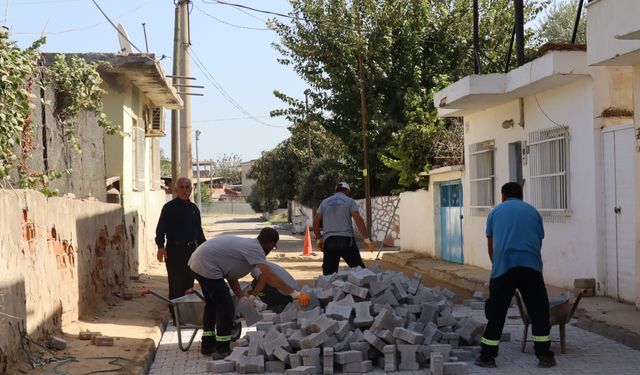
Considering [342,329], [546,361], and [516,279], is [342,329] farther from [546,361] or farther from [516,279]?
[546,361]

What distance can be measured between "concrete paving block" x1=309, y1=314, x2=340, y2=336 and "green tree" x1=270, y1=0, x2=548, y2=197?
24.1 metres

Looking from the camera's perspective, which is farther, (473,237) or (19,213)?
(473,237)

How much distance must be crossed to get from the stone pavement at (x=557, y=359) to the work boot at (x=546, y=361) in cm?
6

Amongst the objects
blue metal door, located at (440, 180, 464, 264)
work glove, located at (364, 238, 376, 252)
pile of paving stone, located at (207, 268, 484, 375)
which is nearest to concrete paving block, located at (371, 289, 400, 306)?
pile of paving stone, located at (207, 268, 484, 375)

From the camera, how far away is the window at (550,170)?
655 inches

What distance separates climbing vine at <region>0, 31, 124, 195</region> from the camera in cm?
1101

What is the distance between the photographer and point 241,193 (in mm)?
144875

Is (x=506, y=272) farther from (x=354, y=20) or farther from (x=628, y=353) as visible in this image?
(x=354, y=20)

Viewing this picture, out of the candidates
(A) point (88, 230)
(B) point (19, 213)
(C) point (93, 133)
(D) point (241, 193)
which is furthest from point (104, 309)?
(D) point (241, 193)

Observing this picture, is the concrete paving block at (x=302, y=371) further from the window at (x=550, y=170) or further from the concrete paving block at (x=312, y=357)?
the window at (x=550, y=170)

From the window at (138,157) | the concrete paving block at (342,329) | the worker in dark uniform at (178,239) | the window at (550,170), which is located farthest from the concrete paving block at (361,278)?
the window at (138,157)

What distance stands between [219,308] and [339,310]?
4.08 ft

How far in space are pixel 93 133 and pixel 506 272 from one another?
9201mm

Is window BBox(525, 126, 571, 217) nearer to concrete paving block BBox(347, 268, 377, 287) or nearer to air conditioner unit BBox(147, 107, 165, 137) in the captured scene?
concrete paving block BBox(347, 268, 377, 287)
